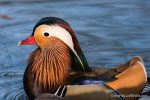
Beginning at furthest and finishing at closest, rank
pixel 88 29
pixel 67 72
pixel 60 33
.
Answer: pixel 88 29 → pixel 67 72 → pixel 60 33

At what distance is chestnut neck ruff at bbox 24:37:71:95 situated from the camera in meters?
5.48

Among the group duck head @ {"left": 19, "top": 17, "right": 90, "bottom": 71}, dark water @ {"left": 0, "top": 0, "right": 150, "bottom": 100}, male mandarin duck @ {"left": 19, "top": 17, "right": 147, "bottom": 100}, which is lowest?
dark water @ {"left": 0, "top": 0, "right": 150, "bottom": 100}

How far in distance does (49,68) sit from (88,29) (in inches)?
90.6

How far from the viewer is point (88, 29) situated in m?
7.83

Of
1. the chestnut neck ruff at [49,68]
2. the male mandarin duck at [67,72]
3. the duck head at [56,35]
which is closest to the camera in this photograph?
the male mandarin duck at [67,72]

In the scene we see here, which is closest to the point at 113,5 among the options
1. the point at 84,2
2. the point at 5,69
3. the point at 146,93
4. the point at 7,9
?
the point at 84,2

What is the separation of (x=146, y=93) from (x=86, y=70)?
53cm

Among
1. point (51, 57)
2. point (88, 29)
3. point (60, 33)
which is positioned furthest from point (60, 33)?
point (88, 29)

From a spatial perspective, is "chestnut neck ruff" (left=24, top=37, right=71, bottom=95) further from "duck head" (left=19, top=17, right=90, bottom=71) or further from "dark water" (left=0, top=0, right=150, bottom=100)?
"dark water" (left=0, top=0, right=150, bottom=100)

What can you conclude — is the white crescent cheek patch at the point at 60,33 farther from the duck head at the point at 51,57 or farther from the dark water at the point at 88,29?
the dark water at the point at 88,29

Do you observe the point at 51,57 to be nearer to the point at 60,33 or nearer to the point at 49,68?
the point at 49,68

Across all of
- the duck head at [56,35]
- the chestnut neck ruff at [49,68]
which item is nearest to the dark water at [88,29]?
the chestnut neck ruff at [49,68]

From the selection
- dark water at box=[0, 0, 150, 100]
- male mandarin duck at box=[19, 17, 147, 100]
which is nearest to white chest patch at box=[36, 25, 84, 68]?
male mandarin duck at box=[19, 17, 147, 100]

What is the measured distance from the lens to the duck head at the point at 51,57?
537 cm
